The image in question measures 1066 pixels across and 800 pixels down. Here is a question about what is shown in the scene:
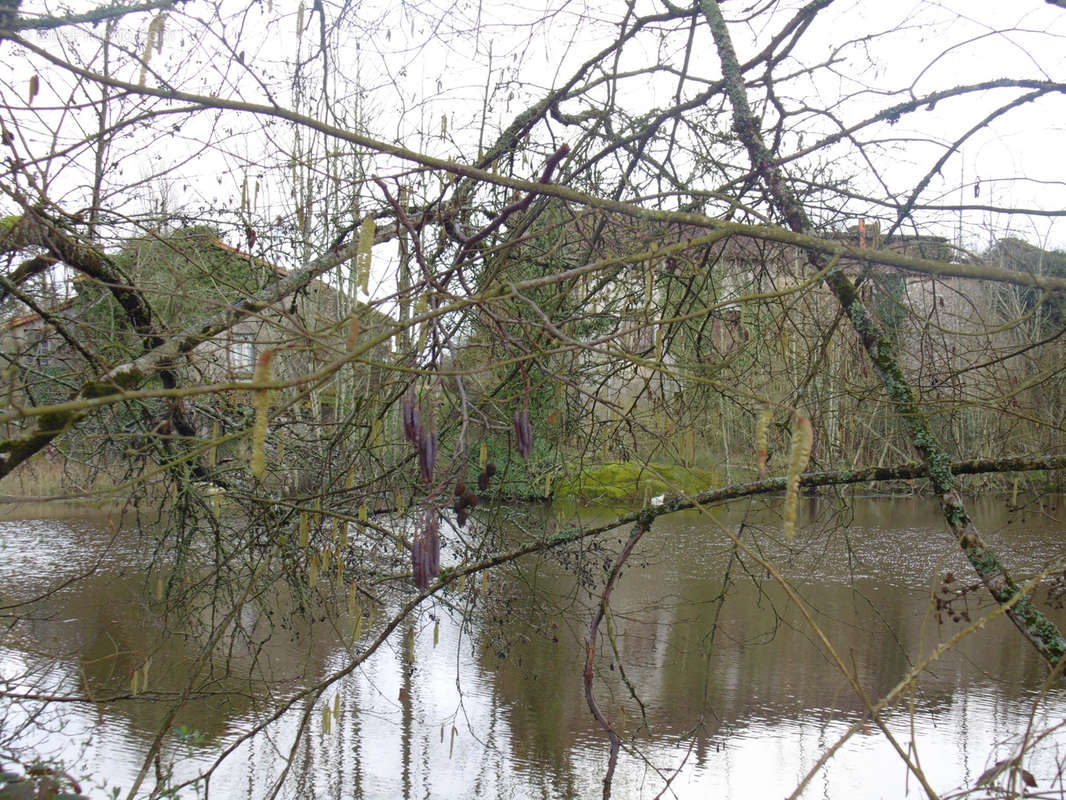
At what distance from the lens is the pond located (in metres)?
5.26

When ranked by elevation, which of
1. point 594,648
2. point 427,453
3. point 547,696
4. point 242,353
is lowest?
point 547,696

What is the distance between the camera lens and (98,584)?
999 cm

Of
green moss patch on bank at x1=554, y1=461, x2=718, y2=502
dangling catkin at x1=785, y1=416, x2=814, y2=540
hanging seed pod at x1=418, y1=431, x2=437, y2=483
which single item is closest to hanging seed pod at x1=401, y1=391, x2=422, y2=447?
hanging seed pod at x1=418, y1=431, x2=437, y2=483

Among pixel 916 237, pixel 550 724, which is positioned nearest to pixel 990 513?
pixel 550 724

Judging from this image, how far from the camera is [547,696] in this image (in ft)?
23.3

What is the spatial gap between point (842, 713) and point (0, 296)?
637 centimetres

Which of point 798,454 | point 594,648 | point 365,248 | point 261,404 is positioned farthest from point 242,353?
point 798,454

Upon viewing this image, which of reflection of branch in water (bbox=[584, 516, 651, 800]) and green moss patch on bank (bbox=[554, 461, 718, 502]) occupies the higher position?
green moss patch on bank (bbox=[554, 461, 718, 502])

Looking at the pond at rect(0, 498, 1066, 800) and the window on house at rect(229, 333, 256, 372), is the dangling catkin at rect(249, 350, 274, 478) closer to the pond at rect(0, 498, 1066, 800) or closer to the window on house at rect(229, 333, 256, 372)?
the window on house at rect(229, 333, 256, 372)

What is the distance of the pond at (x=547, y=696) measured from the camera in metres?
5.26

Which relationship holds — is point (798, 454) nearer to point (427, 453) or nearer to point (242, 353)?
point (427, 453)

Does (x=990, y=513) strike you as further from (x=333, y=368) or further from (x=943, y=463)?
(x=333, y=368)

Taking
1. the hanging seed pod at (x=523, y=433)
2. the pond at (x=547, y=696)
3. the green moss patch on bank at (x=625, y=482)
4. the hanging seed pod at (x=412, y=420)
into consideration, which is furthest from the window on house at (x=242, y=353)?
the green moss patch on bank at (x=625, y=482)

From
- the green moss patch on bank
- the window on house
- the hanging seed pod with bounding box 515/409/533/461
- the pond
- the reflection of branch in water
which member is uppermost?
the window on house
